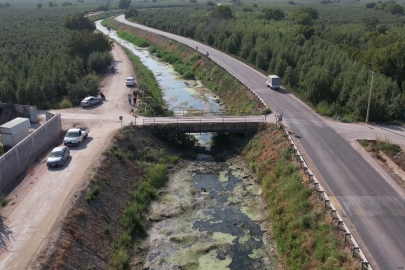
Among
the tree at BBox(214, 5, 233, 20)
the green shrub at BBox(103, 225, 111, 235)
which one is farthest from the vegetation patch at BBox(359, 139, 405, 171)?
the tree at BBox(214, 5, 233, 20)

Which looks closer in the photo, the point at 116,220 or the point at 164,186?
the point at 116,220

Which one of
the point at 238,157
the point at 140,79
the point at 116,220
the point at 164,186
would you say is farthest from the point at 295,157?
the point at 140,79

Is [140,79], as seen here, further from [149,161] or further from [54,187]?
[54,187]

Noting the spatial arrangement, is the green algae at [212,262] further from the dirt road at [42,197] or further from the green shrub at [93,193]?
the dirt road at [42,197]

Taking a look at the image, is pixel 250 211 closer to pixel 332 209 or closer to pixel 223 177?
pixel 223 177

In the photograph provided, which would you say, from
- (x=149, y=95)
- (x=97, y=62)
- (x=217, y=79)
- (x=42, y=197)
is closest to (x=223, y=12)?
(x=217, y=79)

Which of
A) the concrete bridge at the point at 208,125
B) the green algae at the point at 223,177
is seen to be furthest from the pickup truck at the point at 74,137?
the green algae at the point at 223,177

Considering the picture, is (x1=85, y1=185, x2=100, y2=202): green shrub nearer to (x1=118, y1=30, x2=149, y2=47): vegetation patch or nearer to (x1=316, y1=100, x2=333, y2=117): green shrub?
(x1=316, y1=100, x2=333, y2=117): green shrub
